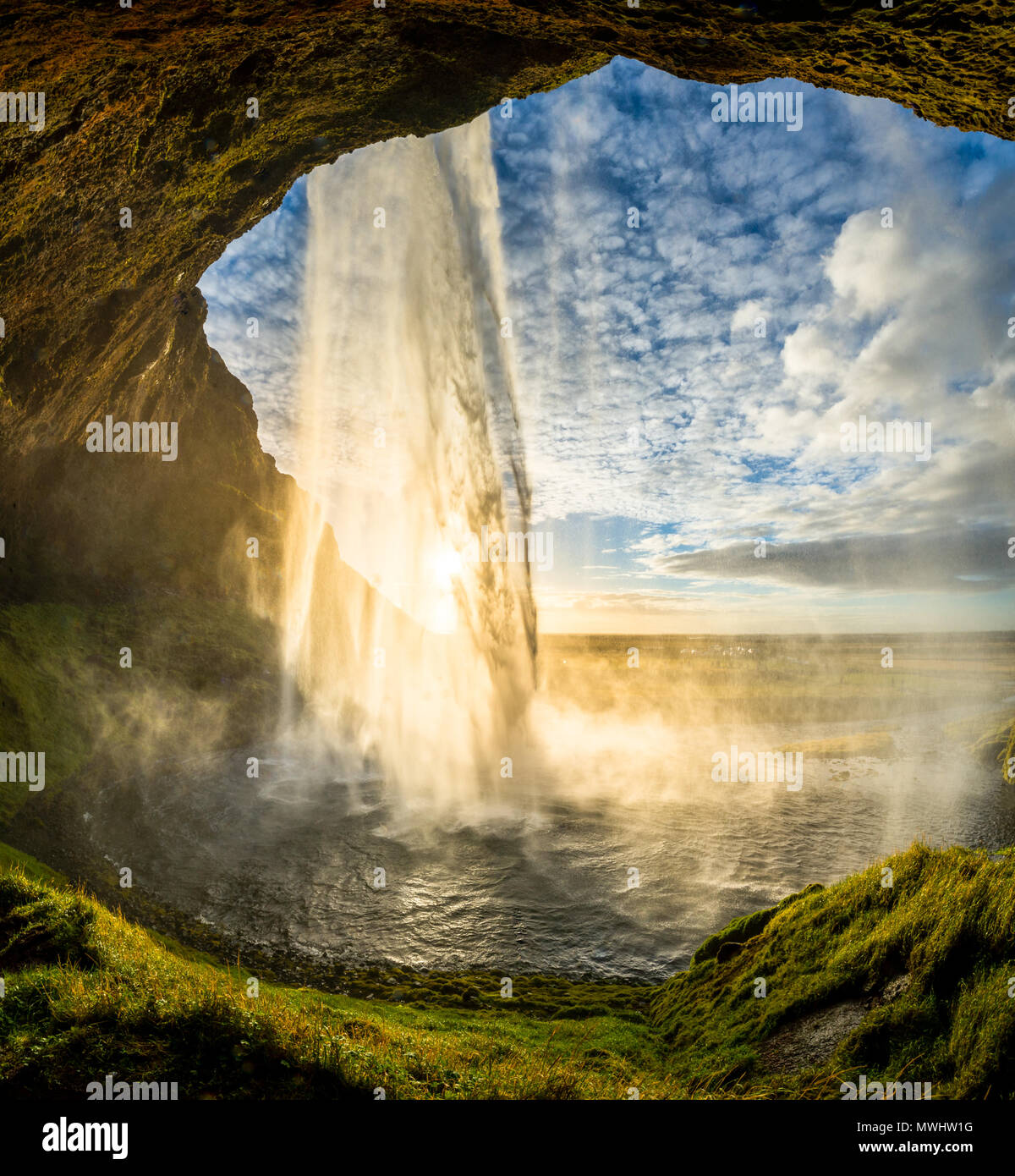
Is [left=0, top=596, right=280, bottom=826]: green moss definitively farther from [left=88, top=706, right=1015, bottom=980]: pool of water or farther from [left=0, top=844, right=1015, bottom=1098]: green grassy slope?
[left=0, top=844, right=1015, bottom=1098]: green grassy slope

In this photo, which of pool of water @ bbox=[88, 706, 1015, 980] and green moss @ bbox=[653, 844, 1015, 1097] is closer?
green moss @ bbox=[653, 844, 1015, 1097]

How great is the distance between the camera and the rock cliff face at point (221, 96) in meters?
5.38

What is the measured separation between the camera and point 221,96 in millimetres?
10406

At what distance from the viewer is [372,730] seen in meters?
37.0

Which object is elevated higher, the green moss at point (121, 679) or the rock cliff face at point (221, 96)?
the rock cliff face at point (221, 96)

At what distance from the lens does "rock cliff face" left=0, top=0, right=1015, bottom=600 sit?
5.38 meters

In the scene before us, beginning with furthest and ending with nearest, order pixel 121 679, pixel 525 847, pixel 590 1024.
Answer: pixel 121 679, pixel 525 847, pixel 590 1024

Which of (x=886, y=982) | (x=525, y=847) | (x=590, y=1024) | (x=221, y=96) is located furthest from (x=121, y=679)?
(x=886, y=982)

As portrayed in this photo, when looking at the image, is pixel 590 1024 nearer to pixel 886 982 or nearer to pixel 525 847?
pixel 886 982

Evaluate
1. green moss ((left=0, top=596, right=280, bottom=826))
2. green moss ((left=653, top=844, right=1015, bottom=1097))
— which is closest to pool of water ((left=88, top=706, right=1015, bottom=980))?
green moss ((left=0, top=596, right=280, bottom=826))

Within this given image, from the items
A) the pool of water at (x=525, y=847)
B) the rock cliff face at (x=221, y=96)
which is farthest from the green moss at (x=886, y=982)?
the rock cliff face at (x=221, y=96)

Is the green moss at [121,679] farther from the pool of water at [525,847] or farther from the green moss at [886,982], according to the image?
the green moss at [886,982]

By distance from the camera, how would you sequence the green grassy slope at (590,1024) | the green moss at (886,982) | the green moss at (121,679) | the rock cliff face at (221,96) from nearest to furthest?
1. the green grassy slope at (590,1024)
2. the green moss at (886,982)
3. the rock cliff face at (221,96)
4. the green moss at (121,679)
